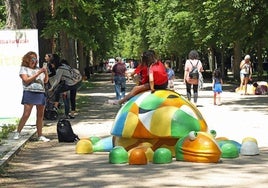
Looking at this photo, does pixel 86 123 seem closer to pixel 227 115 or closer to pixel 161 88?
pixel 227 115

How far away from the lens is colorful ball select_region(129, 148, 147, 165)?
9.20 m

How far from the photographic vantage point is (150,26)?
6209 cm

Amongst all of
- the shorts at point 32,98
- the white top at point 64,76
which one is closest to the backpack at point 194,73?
the white top at point 64,76

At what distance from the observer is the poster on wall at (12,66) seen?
47.6 ft

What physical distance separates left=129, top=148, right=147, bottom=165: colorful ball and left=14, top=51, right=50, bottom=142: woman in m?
3.65

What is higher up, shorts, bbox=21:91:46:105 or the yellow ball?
shorts, bbox=21:91:46:105

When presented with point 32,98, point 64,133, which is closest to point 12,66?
point 32,98

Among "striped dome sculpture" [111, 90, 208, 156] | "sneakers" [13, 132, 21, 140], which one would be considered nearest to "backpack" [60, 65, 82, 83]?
"sneakers" [13, 132, 21, 140]

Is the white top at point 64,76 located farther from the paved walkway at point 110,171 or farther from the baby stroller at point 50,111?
the paved walkway at point 110,171

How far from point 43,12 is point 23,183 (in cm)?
1324

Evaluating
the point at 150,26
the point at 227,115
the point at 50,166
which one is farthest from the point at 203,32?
the point at 50,166

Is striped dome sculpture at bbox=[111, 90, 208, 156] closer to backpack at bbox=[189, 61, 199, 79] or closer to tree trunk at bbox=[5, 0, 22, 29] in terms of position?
tree trunk at bbox=[5, 0, 22, 29]

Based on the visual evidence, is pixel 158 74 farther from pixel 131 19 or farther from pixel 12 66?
pixel 131 19

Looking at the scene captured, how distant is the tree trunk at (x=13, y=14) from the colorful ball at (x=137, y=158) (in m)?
8.25
